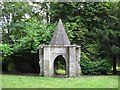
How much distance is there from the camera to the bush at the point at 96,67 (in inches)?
590

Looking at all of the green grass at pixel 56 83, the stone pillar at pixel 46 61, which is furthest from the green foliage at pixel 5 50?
the green grass at pixel 56 83

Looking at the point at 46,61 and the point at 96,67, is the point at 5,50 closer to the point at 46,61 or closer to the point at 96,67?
the point at 46,61

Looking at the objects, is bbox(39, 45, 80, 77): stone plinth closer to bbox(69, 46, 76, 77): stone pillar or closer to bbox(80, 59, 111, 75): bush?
bbox(69, 46, 76, 77): stone pillar

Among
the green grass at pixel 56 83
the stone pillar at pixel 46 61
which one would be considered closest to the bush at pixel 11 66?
the stone pillar at pixel 46 61

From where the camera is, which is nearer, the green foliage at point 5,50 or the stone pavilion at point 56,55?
the stone pavilion at point 56,55

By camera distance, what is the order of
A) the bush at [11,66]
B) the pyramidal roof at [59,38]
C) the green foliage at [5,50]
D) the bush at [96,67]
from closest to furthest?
the pyramidal roof at [59,38] → the green foliage at [5,50] → the bush at [96,67] → the bush at [11,66]

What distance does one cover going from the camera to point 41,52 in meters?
13.6

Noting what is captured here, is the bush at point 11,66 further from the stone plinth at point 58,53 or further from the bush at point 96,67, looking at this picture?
the bush at point 96,67

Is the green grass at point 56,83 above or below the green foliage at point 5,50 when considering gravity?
below

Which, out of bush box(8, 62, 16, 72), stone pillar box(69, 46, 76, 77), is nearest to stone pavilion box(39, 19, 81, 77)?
stone pillar box(69, 46, 76, 77)

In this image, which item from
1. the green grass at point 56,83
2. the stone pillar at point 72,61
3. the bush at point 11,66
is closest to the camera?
the green grass at point 56,83

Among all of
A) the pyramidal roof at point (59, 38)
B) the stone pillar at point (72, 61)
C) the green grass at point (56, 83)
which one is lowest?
the green grass at point (56, 83)

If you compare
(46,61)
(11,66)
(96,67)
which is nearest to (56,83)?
(46,61)

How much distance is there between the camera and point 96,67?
14961 mm
